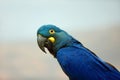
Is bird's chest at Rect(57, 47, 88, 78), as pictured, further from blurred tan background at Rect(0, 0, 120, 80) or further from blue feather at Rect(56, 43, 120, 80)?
blurred tan background at Rect(0, 0, 120, 80)

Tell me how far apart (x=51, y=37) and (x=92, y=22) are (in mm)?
630

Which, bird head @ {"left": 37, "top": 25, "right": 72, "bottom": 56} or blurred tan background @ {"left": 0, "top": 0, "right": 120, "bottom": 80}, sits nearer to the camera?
bird head @ {"left": 37, "top": 25, "right": 72, "bottom": 56}

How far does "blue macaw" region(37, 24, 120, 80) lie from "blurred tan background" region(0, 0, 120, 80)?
0.54 metres

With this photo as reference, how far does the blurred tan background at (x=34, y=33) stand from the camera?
5.25 feet

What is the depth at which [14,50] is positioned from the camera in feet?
5.25

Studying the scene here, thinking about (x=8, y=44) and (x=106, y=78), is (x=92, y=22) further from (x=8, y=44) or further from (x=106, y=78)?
(x=106, y=78)

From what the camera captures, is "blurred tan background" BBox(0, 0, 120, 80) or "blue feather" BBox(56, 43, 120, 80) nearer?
"blue feather" BBox(56, 43, 120, 80)

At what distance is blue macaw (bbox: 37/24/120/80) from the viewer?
981 mm

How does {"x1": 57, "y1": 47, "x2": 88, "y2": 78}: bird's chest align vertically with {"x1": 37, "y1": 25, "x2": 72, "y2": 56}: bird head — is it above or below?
below

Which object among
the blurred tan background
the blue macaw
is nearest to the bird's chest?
the blue macaw

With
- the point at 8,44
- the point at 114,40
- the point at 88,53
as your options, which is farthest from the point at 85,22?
the point at 88,53

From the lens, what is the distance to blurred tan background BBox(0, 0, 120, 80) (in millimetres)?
1602

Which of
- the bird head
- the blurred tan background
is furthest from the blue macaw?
the blurred tan background

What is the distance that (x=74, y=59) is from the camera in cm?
100
